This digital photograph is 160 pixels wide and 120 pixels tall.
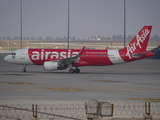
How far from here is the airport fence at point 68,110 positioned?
16484mm

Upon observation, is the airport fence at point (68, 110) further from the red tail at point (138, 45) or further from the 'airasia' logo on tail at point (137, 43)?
the red tail at point (138, 45)

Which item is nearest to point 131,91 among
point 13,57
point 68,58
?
point 68,58

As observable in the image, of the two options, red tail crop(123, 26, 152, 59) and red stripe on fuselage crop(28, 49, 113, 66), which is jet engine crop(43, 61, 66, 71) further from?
red tail crop(123, 26, 152, 59)

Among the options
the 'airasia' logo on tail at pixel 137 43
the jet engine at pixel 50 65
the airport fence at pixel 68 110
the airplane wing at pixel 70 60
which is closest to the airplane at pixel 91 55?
the 'airasia' logo on tail at pixel 137 43

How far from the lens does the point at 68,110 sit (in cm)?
1838

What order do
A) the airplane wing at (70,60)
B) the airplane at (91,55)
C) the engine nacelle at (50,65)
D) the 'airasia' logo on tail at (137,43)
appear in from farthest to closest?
1. the 'airasia' logo on tail at (137,43)
2. the airplane at (91,55)
3. the airplane wing at (70,60)
4. the engine nacelle at (50,65)

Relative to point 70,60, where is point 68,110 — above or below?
below

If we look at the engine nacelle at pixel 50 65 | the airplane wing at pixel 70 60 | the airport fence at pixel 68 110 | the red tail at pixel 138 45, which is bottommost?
the airport fence at pixel 68 110

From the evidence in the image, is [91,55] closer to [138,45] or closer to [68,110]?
[138,45]

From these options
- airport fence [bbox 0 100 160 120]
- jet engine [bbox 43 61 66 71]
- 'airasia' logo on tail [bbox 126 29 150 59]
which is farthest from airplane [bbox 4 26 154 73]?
airport fence [bbox 0 100 160 120]

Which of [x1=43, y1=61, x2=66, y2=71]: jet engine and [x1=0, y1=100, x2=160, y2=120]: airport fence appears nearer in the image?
[x1=0, y1=100, x2=160, y2=120]: airport fence

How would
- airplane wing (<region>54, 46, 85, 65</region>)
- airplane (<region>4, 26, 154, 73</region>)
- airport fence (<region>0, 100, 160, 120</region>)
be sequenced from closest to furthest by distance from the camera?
airport fence (<region>0, 100, 160, 120</region>), airplane wing (<region>54, 46, 85, 65</region>), airplane (<region>4, 26, 154, 73</region>)

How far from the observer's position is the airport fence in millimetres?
16484

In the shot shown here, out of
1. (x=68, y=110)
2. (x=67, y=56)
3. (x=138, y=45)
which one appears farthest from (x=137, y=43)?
(x=68, y=110)
